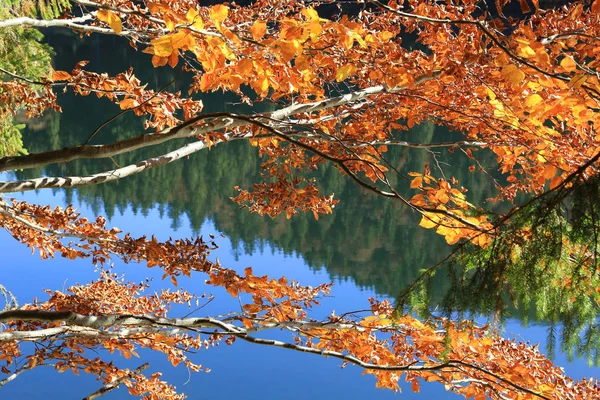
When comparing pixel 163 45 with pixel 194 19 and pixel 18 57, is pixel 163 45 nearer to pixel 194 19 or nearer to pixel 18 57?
pixel 194 19

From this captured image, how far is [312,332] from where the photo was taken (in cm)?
357

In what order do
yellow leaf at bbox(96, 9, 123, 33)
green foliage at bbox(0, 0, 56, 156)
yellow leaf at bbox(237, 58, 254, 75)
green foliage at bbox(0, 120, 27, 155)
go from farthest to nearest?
green foliage at bbox(0, 120, 27, 155), green foliage at bbox(0, 0, 56, 156), yellow leaf at bbox(237, 58, 254, 75), yellow leaf at bbox(96, 9, 123, 33)

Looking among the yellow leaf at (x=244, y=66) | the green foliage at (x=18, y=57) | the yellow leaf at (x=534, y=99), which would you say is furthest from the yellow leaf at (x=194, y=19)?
the green foliage at (x=18, y=57)

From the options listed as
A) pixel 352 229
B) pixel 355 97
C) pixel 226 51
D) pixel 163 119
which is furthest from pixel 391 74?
pixel 352 229

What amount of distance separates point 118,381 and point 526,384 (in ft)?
8.81

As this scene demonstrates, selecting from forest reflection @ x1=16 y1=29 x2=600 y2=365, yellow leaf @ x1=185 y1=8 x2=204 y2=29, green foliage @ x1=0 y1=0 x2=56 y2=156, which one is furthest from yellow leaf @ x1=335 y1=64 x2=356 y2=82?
forest reflection @ x1=16 y1=29 x2=600 y2=365

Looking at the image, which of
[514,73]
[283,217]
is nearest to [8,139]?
[514,73]

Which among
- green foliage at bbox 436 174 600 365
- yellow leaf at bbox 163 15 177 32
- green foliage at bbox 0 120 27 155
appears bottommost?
green foliage at bbox 0 120 27 155

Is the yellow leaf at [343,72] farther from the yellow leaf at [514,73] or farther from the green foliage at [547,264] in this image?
the green foliage at [547,264]

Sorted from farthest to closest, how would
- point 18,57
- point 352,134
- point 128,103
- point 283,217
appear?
point 283,217 < point 18,57 < point 352,134 < point 128,103

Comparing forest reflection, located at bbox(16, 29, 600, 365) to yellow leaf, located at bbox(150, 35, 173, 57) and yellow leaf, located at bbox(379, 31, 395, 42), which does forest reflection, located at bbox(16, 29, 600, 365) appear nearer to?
yellow leaf, located at bbox(379, 31, 395, 42)

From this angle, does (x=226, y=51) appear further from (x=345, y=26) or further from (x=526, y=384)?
(x=526, y=384)

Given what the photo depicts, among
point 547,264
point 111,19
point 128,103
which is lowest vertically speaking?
point 547,264

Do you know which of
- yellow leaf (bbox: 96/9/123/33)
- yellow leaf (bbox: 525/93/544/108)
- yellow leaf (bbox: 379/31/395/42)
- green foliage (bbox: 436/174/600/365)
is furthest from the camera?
yellow leaf (bbox: 379/31/395/42)
